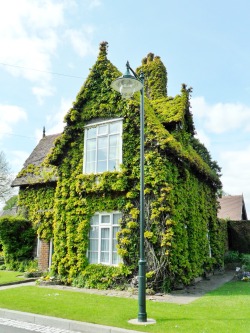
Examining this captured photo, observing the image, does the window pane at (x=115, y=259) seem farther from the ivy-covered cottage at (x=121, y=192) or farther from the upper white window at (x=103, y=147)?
the upper white window at (x=103, y=147)

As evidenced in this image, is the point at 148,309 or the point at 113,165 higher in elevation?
the point at 113,165

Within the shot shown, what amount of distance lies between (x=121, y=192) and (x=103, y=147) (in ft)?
7.42

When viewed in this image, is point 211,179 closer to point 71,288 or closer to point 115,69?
point 115,69

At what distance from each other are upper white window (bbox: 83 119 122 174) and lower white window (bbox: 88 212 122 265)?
2.02 m

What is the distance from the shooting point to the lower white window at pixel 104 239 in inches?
512

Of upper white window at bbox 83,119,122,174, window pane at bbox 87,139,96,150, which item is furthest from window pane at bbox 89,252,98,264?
window pane at bbox 87,139,96,150

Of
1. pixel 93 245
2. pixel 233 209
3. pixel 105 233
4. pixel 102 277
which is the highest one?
pixel 233 209

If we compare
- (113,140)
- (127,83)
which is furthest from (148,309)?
(113,140)

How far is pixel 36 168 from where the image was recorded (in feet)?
70.0

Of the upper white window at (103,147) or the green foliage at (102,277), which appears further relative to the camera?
the upper white window at (103,147)

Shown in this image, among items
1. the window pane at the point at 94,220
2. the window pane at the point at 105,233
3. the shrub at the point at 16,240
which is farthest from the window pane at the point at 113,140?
the shrub at the point at 16,240

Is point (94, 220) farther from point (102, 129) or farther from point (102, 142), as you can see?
point (102, 129)

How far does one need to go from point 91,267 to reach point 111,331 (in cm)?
644

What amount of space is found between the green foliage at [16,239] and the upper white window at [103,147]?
721cm
